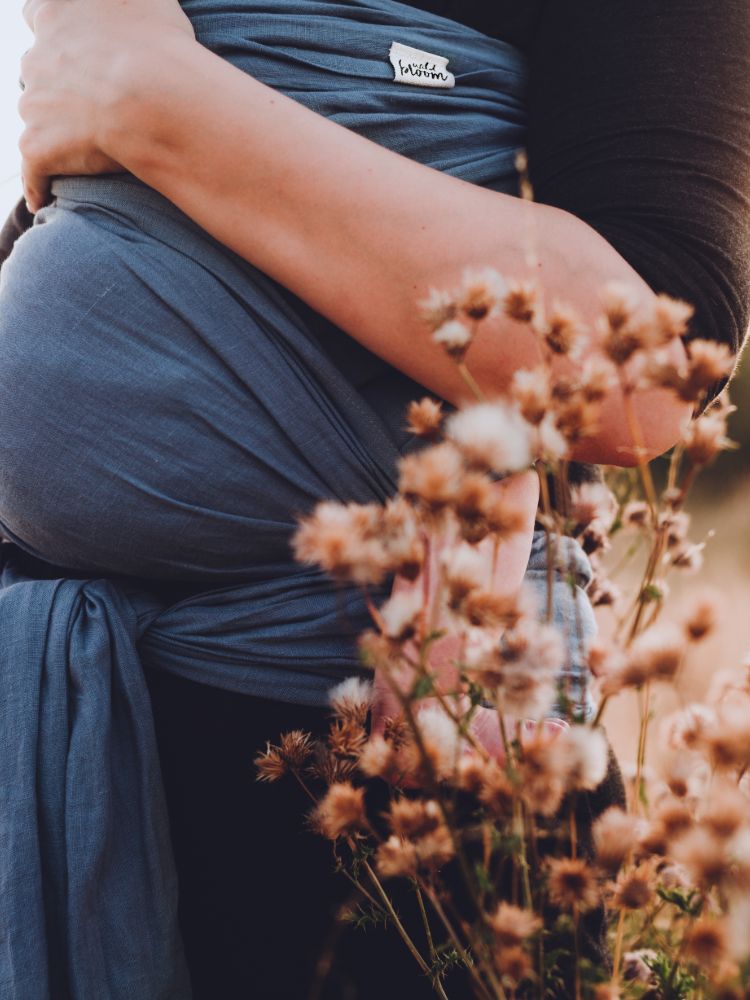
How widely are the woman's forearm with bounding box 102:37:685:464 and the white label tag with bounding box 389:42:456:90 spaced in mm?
175

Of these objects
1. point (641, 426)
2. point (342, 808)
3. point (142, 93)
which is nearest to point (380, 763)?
point (342, 808)

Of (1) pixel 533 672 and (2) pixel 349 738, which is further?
(2) pixel 349 738

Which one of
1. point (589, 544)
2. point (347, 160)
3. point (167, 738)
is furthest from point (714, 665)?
point (347, 160)

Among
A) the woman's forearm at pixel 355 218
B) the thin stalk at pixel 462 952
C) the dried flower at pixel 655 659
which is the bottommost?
the thin stalk at pixel 462 952

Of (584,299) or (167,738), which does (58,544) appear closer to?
(167,738)

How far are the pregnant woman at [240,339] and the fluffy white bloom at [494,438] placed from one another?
0.27 metres

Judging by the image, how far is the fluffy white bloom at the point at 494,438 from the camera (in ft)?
1.50

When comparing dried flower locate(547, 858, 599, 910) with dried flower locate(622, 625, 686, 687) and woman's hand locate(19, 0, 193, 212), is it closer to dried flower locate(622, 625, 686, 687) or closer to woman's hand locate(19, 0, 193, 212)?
dried flower locate(622, 625, 686, 687)

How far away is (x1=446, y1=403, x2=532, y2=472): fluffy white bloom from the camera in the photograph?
46 centimetres

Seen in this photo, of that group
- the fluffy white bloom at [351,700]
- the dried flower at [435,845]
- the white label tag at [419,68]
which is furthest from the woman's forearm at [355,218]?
the dried flower at [435,845]

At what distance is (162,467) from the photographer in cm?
85

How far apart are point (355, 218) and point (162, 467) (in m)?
0.31

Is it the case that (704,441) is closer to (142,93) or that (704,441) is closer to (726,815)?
(726,815)

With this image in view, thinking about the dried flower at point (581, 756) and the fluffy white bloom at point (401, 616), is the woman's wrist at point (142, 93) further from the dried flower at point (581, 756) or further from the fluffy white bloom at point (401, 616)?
the dried flower at point (581, 756)
